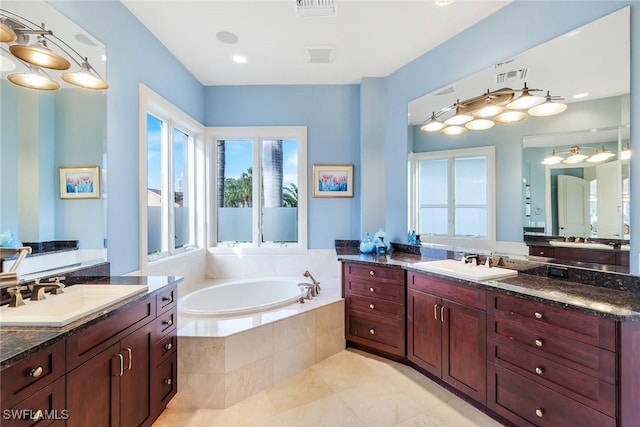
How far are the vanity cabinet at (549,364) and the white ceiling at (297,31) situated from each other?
2159 mm

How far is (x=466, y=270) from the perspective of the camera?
2.08 meters

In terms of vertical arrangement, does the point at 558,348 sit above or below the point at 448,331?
above

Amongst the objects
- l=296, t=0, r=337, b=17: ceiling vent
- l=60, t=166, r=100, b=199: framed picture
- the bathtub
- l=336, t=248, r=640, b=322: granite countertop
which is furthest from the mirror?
l=336, t=248, r=640, b=322: granite countertop

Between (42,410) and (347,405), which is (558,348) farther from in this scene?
(42,410)

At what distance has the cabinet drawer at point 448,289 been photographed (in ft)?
5.98

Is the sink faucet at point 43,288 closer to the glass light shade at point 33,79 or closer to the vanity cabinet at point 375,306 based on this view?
the glass light shade at point 33,79

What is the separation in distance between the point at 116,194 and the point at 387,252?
8.09ft

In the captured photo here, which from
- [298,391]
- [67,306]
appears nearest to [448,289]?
[298,391]

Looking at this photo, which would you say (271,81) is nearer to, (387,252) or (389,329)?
(387,252)

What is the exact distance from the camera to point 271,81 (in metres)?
3.38

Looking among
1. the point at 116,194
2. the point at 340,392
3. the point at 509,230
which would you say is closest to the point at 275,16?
the point at 116,194

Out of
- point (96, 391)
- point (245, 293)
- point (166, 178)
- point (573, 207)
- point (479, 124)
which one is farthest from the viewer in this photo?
point (245, 293)

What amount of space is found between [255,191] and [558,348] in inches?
125

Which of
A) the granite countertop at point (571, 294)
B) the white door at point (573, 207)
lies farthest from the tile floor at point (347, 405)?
the white door at point (573, 207)
